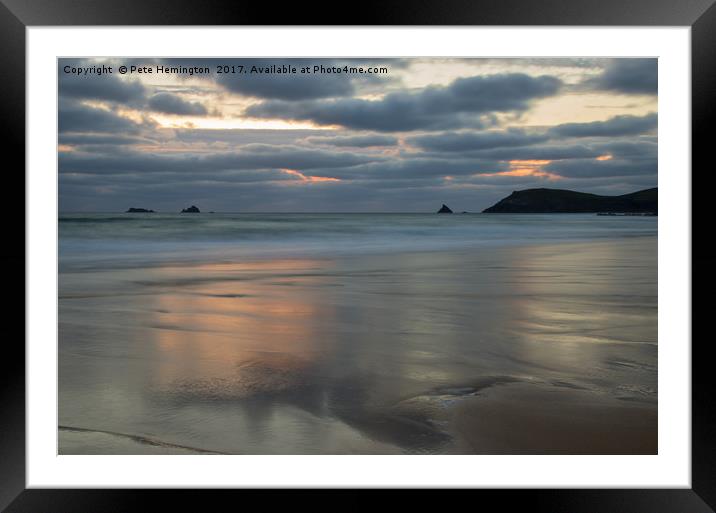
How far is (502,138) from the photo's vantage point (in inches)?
1000

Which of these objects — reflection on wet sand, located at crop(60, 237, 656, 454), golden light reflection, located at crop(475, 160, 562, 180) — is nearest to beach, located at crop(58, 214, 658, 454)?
reflection on wet sand, located at crop(60, 237, 656, 454)

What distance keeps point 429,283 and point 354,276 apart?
0.92 metres

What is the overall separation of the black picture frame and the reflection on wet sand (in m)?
0.26

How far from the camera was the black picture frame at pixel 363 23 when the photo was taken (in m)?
1.57

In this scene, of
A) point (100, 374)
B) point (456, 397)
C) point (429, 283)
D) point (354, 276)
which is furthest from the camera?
point (354, 276)

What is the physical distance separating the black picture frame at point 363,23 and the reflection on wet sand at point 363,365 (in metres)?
0.26

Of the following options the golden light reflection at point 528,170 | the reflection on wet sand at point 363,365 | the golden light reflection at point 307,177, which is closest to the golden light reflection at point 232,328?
the reflection on wet sand at point 363,365

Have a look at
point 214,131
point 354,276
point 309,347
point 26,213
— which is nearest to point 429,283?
point 354,276

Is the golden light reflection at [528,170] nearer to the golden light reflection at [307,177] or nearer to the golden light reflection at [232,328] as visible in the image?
the golden light reflection at [307,177]

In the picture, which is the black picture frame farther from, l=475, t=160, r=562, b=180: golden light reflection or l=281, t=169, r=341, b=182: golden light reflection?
l=475, t=160, r=562, b=180: golden light reflection

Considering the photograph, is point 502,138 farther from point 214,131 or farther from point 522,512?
point 522,512

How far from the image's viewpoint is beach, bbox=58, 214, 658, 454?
1.91 metres

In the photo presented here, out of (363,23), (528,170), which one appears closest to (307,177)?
(528,170)

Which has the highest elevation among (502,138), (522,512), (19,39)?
(502,138)
